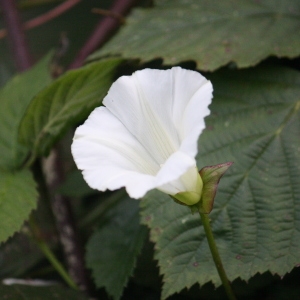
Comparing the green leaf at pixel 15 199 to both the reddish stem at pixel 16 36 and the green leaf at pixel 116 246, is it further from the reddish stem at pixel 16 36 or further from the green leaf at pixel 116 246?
the reddish stem at pixel 16 36

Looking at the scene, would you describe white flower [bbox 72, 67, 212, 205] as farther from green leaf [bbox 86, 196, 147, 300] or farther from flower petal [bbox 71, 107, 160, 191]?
green leaf [bbox 86, 196, 147, 300]

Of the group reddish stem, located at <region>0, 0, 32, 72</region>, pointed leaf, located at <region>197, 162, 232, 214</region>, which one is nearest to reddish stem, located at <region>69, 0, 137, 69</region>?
reddish stem, located at <region>0, 0, 32, 72</region>

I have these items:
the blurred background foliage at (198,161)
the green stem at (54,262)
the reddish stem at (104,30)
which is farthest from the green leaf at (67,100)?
the reddish stem at (104,30)

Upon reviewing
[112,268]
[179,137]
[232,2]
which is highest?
[179,137]

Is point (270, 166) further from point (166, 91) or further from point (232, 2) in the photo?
point (232, 2)

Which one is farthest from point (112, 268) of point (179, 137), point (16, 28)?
point (16, 28)

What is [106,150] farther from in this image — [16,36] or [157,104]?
[16,36]
